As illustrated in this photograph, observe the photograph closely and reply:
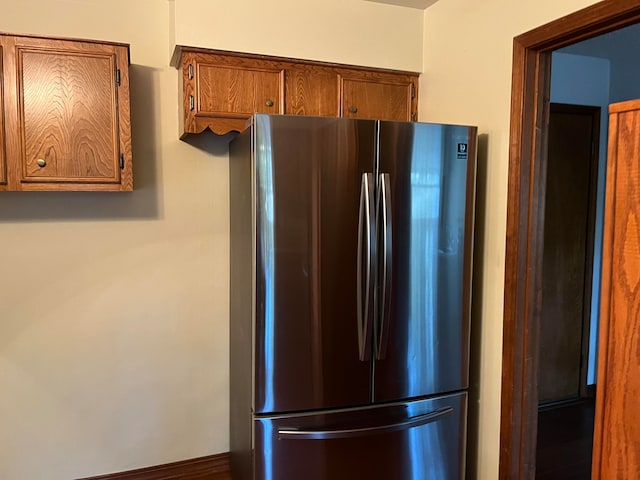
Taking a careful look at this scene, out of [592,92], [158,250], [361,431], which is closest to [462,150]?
[361,431]

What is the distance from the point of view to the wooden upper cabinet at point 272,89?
2.21 meters

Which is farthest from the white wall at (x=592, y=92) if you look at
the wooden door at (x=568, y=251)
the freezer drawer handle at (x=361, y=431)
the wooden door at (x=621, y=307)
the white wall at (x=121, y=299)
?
the wooden door at (x=621, y=307)

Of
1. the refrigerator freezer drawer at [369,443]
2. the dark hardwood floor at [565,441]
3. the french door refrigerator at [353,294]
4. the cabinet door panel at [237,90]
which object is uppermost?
the cabinet door panel at [237,90]

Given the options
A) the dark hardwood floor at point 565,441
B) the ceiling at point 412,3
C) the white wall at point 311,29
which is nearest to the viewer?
the white wall at point 311,29

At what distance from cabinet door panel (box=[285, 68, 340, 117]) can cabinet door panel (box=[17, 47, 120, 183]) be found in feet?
2.54

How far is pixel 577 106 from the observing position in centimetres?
340

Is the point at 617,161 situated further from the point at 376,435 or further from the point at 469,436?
the point at 469,436

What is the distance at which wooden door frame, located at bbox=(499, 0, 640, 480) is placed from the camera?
192 centimetres

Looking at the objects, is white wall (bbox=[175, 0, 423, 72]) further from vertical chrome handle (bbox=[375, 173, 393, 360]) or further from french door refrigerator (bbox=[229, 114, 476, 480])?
vertical chrome handle (bbox=[375, 173, 393, 360])

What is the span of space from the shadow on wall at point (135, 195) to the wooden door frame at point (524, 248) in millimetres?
1657

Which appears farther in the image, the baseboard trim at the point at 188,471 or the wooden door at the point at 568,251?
the wooden door at the point at 568,251

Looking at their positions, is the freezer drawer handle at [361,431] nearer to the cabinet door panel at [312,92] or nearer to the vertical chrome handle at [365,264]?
the vertical chrome handle at [365,264]

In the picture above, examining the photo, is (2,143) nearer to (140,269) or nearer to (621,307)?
(140,269)

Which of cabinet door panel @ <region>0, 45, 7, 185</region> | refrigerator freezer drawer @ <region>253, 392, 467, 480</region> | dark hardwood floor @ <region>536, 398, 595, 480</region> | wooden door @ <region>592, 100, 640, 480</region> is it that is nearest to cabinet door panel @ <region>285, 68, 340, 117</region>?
cabinet door panel @ <region>0, 45, 7, 185</region>
